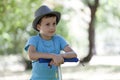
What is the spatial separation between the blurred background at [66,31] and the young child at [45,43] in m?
5.43

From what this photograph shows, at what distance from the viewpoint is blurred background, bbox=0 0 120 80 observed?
9.02 meters

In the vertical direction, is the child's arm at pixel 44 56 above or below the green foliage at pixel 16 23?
below

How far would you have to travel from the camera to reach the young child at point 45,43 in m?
2.26

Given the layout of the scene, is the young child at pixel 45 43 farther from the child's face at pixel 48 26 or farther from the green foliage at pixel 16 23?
the green foliage at pixel 16 23

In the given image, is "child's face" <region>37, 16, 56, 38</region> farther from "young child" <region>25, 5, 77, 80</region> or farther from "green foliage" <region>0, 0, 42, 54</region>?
"green foliage" <region>0, 0, 42, 54</region>

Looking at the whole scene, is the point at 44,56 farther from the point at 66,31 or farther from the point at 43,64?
the point at 66,31

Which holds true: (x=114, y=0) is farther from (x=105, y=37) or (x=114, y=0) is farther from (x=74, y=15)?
(x=105, y=37)

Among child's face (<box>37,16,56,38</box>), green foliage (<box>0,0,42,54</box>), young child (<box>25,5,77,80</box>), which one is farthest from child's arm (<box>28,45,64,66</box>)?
green foliage (<box>0,0,42,54</box>)

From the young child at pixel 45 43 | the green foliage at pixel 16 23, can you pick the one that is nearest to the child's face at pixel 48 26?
the young child at pixel 45 43

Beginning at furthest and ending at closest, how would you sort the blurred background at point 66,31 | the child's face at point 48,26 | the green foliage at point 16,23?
the green foliage at point 16,23
the blurred background at point 66,31
the child's face at point 48,26

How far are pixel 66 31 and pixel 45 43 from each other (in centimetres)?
928

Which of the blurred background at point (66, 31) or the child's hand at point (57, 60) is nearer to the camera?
the child's hand at point (57, 60)

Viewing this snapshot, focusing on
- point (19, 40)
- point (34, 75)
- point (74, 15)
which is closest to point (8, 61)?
point (19, 40)

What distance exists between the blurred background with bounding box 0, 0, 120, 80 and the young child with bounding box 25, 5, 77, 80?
543 cm
